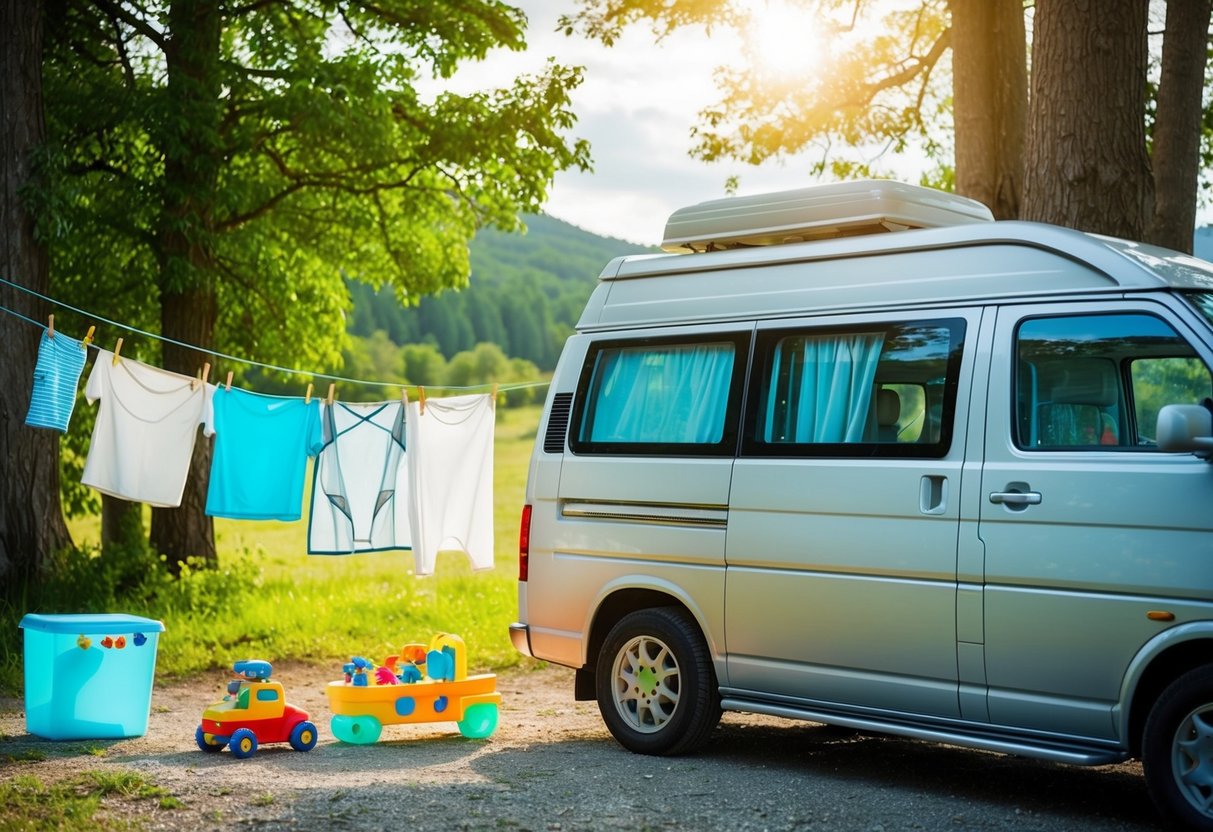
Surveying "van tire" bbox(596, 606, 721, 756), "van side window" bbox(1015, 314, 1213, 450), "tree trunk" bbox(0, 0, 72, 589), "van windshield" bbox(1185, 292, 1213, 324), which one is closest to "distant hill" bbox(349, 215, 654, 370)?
"tree trunk" bbox(0, 0, 72, 589)

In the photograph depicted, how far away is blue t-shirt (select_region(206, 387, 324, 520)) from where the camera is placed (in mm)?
10531

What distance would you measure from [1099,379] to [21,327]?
9.74 metres

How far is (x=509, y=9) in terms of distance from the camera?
1648 cm

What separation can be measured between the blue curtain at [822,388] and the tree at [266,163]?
26.0 feet

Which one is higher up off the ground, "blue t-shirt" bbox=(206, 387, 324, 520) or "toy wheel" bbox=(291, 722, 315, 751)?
"blue t-shirt" bbox=(206, 387, 324, 520)

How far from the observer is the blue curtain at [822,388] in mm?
7125

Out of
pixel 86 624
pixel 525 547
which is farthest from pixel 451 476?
pixel 86 624

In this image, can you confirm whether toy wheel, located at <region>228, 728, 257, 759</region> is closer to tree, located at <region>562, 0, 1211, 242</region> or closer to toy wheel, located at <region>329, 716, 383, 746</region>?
toy wheel, located at <region>329, 716, 383, 746</region>

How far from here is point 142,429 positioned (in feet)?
33.7

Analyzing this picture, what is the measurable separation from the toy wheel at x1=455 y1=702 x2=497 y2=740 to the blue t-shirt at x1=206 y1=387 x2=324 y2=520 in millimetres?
2636

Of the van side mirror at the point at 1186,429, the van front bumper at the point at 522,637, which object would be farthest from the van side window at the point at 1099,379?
the van front bumper at the point at 522,637

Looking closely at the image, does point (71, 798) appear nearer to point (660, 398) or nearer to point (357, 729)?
point (357, 729)

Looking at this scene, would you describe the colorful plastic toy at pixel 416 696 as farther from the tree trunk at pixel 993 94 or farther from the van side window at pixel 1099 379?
the tree trunk at pixel 993 94

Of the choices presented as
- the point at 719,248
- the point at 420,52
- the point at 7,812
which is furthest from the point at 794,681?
the point at 420,52
